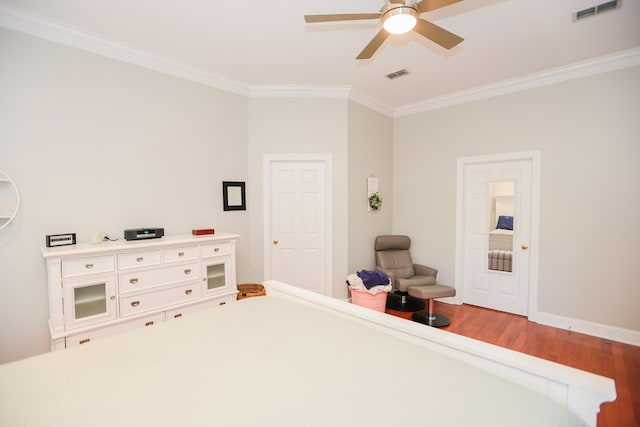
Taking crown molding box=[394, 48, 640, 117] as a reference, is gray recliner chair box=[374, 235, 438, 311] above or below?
below

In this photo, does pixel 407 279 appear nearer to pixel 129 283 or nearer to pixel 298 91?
pixel 298 91

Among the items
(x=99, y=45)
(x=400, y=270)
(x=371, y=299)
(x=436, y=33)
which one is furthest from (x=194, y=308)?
(x=436, y=33)

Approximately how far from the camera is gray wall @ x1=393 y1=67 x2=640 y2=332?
117 inches

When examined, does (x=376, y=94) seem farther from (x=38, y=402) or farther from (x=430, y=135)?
(x=38, y=402)

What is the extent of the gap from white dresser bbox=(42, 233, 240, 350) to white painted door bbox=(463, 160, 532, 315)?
3.20 meters

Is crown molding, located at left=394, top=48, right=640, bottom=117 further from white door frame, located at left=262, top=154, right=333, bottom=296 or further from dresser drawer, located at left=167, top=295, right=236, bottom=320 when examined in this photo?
dresser drawer, located at left=167, top=295, right=236, bottom=320

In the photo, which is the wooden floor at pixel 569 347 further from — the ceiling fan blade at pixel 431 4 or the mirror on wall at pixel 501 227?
the ceiling fan blade at pixel 431 4

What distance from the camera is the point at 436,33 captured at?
1.88m

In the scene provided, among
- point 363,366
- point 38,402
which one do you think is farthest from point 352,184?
point 38,402

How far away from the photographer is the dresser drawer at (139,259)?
2.38m

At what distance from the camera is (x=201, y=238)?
9.32 feet

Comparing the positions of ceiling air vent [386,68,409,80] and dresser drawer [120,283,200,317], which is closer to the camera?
dresser drawer [120,283,200,317]

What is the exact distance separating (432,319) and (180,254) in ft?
9.33

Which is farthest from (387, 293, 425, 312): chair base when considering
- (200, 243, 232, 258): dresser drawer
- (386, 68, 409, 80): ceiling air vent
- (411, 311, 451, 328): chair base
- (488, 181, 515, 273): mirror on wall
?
(386, 68, 409, 80): ceiling air vent
